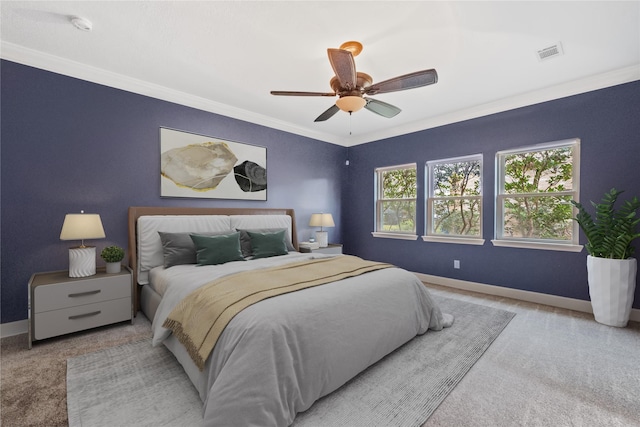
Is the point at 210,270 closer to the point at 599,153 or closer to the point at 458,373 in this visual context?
the point at 458,373

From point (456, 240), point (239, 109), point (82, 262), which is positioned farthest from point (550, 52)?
point (82, 262)

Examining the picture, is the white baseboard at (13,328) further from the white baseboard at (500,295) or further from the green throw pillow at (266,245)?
the green throw pillow at (266,245)

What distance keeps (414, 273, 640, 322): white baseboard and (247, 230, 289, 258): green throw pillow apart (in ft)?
8.36

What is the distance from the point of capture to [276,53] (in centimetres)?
263

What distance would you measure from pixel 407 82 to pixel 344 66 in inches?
23.0

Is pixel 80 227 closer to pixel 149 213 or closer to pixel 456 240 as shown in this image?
pixel 149 213

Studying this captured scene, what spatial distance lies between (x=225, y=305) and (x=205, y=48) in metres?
2.32

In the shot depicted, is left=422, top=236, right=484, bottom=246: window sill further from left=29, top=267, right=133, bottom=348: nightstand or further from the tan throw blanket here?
left=29, top=267, right=133, bottom=348: nightstand

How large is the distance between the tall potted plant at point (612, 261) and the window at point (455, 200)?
1264 mm

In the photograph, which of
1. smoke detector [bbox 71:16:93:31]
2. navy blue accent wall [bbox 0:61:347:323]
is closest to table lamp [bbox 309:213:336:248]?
navy blue accent wall [bbox 0:61:347:323]

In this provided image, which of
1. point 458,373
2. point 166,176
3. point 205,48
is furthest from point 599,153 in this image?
point 166,176

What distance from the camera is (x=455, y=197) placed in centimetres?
436

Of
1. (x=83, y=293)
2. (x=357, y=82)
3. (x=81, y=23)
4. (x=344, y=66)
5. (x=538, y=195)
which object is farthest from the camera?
(x=538, y=195)

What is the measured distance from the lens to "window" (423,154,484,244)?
4.17 m
